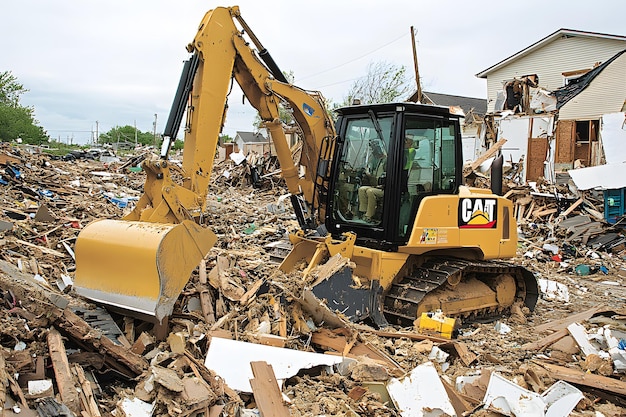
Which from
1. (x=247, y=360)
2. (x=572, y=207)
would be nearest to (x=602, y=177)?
(x=572, y=207)

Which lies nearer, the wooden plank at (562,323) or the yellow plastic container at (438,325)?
the yellow plastic container at (438,325)

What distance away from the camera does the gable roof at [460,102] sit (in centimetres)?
3136

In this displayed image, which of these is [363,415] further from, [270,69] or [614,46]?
[614,46]

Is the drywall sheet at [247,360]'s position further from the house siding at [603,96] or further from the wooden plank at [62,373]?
the house siding at [603,96]

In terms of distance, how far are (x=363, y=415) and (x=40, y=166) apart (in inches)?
547

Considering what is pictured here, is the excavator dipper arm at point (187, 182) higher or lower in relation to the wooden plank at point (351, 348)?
higher

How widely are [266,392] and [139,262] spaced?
156 centimetres

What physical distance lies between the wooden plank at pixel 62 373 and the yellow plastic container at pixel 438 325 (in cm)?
352

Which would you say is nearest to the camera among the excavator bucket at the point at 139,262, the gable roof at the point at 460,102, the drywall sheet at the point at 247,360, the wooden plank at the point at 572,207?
the drywall sheet at the point at 247,360

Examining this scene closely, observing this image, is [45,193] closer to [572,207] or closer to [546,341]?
[546,341]

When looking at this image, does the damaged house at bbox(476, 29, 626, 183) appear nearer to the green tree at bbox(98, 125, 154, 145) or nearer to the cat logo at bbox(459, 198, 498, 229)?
the cat logo at bbox(459, 198, 498, 229)

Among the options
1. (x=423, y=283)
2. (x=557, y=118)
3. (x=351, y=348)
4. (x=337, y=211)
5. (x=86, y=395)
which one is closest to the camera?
(x=86, y=395)

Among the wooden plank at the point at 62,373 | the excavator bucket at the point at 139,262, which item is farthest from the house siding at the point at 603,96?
the wooden plank at the point at 62,373

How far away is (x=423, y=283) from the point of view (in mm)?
6152
